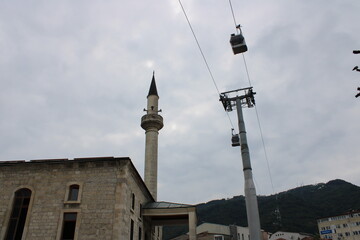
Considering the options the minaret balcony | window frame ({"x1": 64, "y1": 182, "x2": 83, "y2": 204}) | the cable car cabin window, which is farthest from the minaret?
the cable car cabin window

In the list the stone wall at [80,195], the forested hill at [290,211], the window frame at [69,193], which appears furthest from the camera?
the forested hill at [290,211]

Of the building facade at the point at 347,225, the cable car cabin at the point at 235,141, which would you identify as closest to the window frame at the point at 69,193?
the cable car cabin at the point at 235,141

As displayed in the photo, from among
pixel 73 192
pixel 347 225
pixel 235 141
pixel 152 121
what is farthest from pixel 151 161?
pixel 347 225

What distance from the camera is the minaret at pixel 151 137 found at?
2756 centimetres

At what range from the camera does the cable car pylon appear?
10.3m

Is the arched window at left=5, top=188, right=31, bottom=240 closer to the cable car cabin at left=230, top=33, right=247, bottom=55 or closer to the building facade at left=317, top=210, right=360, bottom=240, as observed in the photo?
the cable car cabin at left=230, top=33, right=247, bottom=55

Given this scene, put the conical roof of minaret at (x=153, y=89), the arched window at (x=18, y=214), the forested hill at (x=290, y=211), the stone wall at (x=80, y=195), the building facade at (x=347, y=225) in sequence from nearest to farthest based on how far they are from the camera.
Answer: the stone wall at (x=80, y=195) → the arched window at (x=18, y=214) → the conical roof of minaret at (x=153, y=89) → the building facade at (x=347, y=225) → the forested hill at (x=290, y=211)

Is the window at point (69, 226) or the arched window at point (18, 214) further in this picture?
the arched window at point (18, 214)

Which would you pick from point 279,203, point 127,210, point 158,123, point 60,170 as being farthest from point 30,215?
point 279,203

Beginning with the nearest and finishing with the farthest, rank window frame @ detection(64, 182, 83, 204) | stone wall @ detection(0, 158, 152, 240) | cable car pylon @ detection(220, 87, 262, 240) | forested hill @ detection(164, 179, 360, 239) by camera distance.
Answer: cable car pylon @ detection(220, 87, 262, 240)
stone wall @ detection(0, 158, 152, 240)
window frame @ detection(64, 182, 83, 204)
forested hill @ detection(164, 179, 360, 239)

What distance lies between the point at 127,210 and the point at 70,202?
10.2 feet

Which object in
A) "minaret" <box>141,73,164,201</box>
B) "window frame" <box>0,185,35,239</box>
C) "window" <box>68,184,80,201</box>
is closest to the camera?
"window frame" <box>0,185,35,239</box>

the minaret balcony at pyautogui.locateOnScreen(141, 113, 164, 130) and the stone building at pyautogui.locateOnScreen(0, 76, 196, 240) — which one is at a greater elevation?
the minaret balcony at pyautogui.locateOnScreen(141, 113, 164, 130)

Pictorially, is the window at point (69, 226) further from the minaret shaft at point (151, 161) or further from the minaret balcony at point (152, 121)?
the minaret balcony at point (152, 121)
